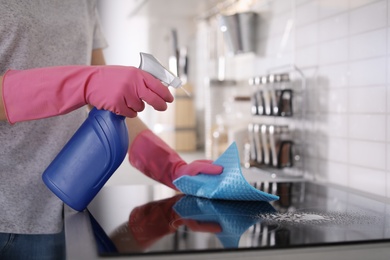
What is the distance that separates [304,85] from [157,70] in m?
0.72

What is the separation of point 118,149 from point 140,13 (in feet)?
5.92

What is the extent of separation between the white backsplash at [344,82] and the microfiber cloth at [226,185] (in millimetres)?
368

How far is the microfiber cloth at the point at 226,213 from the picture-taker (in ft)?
2.10

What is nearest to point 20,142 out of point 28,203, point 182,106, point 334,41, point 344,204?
point 28,203

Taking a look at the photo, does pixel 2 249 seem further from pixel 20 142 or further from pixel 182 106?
pixel 182 106

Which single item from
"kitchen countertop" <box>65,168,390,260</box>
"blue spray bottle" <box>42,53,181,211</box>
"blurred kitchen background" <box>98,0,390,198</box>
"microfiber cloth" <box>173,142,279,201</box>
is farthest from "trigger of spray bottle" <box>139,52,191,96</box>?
"blurred kitchen background" <box>98,0,390,198</box>

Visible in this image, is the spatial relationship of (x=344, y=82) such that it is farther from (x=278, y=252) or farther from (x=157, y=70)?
(x=278, y=252)

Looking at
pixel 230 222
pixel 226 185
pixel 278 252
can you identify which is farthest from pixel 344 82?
pixel 278 252

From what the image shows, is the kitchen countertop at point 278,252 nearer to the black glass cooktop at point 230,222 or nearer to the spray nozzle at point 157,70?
the black glass cooktop at point 230,222

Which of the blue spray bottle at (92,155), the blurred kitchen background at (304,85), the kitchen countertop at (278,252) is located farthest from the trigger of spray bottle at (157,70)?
the blurred kitchen background at (304,85)

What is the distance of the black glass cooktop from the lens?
0.58 metres

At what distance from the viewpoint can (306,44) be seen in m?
1.41

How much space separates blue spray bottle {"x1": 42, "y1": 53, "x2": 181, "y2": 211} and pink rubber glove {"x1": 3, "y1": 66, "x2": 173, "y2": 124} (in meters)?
0.03

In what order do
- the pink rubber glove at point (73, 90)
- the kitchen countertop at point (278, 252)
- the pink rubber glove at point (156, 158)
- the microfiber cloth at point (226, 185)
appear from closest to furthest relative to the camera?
the kitchen countertop at point (278, 252) < the pink rubber glove at point (73, 90) < the microfiber cloth at point (226, 185) < the pink rubber glove at point (156, 158)
